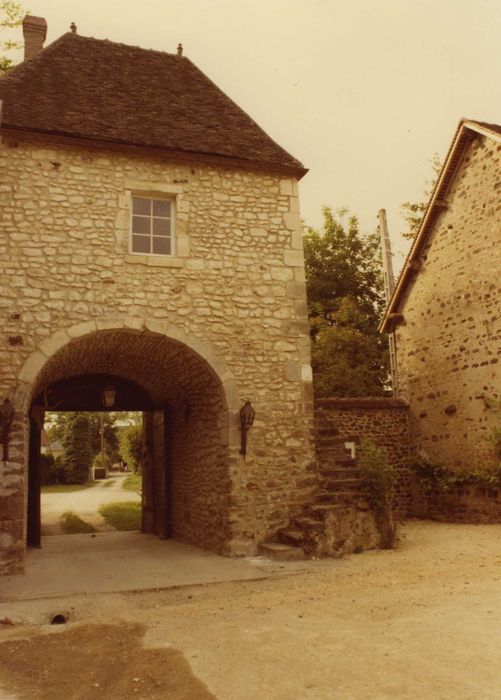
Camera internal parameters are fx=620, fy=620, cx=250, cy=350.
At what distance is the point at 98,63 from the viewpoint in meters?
10.4

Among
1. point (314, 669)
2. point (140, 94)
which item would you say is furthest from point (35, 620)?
point (140, 94)

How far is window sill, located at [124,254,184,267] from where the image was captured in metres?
8.48

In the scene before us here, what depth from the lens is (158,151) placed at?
886 cm

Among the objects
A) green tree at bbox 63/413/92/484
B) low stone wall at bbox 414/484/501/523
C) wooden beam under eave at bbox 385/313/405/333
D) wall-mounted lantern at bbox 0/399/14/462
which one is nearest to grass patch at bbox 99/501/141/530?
low stone wall at bbox 414/484/501/523

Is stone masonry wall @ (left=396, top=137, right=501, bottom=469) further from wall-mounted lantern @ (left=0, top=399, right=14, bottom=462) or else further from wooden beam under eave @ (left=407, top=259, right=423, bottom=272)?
wall-mounted lantern @ (left=0, top=399, right=14, bottom=462)

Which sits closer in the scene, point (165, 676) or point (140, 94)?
point (165, 676)

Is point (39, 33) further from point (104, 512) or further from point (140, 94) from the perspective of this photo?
point (104, 512)

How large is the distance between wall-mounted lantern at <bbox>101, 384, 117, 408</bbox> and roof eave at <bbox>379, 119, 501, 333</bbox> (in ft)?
21.6

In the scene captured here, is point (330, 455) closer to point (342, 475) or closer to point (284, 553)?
point (342, 475)

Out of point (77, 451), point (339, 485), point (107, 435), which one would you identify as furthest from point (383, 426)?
point (107, 435)

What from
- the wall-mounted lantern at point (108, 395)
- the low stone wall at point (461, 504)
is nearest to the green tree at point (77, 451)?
the wall-mounted lantern at point (108, 395)

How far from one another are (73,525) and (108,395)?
477 centimetres

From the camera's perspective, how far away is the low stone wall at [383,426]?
489 inches

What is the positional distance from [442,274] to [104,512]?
11.0 meters
